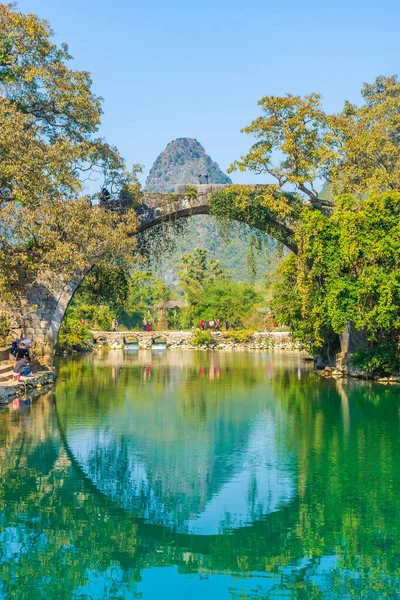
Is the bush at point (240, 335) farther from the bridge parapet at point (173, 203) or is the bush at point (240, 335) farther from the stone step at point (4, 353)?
the stone step at point (4, 353)

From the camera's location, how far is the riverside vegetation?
647 inches

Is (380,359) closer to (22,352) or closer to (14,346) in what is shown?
(22,352)

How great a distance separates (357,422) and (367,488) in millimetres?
4740

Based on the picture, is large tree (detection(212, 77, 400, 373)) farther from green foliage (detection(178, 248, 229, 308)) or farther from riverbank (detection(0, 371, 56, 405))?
green foliage (detection(178, 248, 229, 308))

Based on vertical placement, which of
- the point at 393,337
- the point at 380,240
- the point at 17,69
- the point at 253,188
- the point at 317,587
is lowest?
the point at 317,587

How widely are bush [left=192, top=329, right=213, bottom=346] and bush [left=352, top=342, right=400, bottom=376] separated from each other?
21.1 metres

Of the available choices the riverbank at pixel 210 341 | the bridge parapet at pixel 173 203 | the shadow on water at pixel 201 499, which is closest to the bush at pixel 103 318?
the riverbank at pixel 210 341

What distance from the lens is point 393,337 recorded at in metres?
19.7

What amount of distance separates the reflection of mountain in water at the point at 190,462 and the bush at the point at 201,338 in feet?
81.0

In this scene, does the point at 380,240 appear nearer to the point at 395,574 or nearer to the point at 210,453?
the point at 210,453

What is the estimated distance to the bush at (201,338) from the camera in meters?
41.1

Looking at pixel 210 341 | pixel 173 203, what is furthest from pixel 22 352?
pixel 210 341

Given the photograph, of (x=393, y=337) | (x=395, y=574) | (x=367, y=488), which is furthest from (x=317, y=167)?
(x=395, y=574)

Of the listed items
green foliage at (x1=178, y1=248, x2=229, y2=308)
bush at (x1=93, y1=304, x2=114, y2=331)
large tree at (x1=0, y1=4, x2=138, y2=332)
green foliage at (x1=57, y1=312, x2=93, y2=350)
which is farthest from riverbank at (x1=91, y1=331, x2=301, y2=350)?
large tree at (x1=0, y1=4, x2=138, y2=332)
